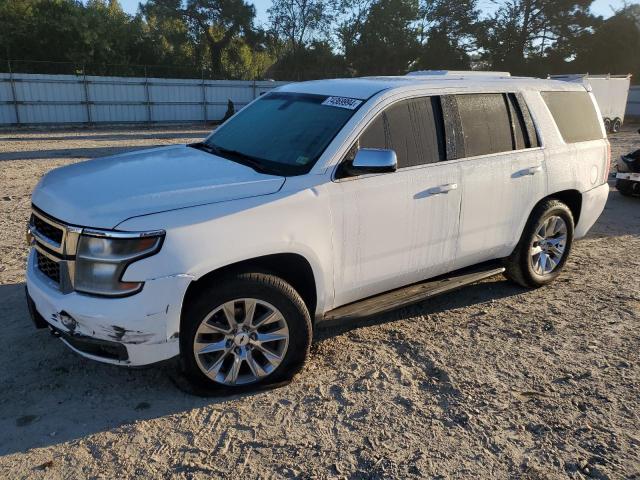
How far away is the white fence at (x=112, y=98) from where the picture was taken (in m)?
23.4

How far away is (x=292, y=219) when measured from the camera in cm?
335

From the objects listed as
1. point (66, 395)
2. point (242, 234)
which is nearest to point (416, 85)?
point (242, 234)

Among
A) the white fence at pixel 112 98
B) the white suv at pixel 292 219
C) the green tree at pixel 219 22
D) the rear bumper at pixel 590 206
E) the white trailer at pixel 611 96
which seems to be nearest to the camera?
the white suv at pixel 292 219

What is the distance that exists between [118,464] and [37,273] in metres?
1.36

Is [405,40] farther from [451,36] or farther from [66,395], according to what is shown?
[66,395]

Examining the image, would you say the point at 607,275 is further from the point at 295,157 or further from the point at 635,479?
the point at 295,157

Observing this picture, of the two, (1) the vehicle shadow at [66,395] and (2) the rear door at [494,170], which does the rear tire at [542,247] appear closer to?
(2) the rear door at [494,170]

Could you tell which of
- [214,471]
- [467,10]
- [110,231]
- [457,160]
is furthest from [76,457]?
[467,10]

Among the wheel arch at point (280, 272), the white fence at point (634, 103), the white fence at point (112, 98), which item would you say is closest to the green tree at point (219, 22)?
the white fence at point (112, 98)

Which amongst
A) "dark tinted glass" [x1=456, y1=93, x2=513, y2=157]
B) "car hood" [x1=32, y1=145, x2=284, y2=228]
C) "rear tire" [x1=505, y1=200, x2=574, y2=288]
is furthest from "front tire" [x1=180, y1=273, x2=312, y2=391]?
"rear tire" [x1=505, y1=200, x2=574, y2=288]

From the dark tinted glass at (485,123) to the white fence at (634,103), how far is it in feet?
110

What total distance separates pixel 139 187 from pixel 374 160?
4.78 feet

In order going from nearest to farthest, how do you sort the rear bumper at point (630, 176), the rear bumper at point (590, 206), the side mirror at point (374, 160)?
the side mirror at point (374, 160), the rear bumper at point (590, 206), the rear bumper at point (630, 176)

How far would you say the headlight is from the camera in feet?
9.54
